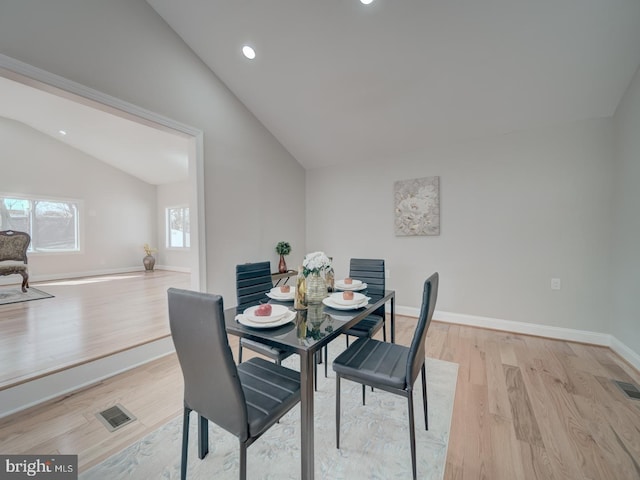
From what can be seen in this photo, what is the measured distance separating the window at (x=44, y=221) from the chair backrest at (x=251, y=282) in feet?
22.2

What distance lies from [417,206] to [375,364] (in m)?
2.63

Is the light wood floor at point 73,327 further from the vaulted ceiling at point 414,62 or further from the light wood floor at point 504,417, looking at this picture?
the vaulted ceiling at point 414,62

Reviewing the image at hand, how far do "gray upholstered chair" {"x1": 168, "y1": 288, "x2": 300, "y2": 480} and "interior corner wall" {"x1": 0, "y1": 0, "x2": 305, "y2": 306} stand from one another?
6.37 feet

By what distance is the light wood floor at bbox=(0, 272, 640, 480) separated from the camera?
1398 mm

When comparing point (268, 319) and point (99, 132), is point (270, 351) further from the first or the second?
point (99, 132)

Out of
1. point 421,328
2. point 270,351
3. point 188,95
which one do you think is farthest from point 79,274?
point 421,328

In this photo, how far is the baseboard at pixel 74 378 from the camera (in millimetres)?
1777

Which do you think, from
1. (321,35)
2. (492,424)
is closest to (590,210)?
(492,424)

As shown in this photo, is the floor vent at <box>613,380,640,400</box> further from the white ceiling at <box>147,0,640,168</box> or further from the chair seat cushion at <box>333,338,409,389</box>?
the white ceiling at <box>147,0,640,168</box>

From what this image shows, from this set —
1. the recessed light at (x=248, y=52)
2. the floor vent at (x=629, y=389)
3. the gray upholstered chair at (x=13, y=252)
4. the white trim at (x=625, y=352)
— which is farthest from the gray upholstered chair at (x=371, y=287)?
the gray upholstered chair at (x=13, y=252)

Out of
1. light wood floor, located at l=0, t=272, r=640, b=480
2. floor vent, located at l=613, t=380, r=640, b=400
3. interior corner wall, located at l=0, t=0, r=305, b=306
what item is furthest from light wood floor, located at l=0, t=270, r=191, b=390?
floor vent, located at l=613, t=380, r=640, b=400

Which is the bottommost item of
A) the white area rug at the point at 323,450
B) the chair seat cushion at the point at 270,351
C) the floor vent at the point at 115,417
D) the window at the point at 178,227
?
the white area rug at the point at 323,450

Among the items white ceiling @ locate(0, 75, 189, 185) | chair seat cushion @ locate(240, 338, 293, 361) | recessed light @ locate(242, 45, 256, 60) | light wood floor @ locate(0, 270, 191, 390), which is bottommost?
light wood floor @ locate(0, 270, 191, 390)

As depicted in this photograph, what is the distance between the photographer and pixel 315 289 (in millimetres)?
1880
